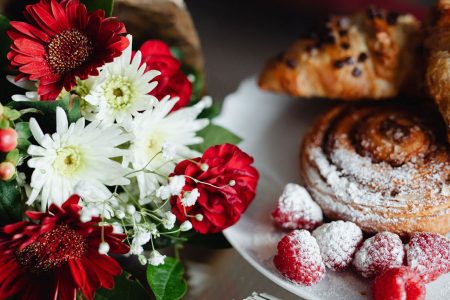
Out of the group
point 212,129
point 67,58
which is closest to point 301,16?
point 212,129

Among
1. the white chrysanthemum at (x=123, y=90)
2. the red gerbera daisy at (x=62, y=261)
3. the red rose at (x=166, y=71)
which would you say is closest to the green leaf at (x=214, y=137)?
the red rose at (x=166, y=71)

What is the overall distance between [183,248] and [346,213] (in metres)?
0.35

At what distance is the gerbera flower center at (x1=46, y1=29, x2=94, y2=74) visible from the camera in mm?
951

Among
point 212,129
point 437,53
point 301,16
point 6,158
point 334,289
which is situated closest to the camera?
point 6,158

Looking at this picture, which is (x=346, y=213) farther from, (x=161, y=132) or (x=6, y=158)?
(x=6, y=158)

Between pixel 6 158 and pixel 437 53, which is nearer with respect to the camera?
pixel 6 158

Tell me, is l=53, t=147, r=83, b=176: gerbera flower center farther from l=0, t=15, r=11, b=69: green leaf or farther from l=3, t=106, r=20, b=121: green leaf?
l=0, t=15, r=11, b=69: green leaf

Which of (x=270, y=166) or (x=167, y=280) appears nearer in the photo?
(x=167, y=280)

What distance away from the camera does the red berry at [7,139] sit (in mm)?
848

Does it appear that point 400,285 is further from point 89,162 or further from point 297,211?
point 89,162

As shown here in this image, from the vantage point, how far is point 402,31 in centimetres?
127

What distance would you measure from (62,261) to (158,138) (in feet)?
0.88

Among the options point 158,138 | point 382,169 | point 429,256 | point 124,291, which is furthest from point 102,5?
point 429,256

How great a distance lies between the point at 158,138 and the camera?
3.40ft
